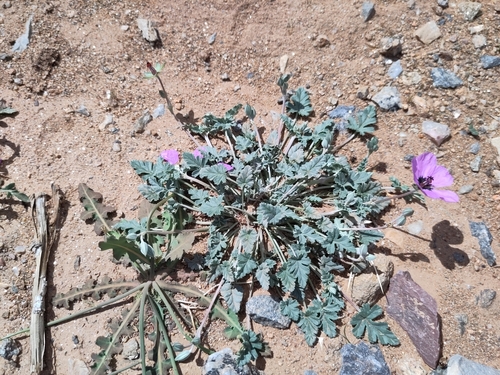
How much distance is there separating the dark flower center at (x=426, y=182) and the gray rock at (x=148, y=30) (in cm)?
229

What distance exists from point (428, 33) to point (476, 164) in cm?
109

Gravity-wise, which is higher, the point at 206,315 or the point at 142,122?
the point at 142,122

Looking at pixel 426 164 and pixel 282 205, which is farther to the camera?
pixel 282 205

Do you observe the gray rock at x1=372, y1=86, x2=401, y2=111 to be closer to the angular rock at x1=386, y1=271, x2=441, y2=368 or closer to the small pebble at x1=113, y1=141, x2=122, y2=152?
the angular rock at x1=386, y1=271, x2=441, y2=368

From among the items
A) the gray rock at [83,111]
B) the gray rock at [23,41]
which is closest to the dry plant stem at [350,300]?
the gray rock at [83,111]

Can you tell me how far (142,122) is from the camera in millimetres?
3205

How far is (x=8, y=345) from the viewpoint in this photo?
2.53m

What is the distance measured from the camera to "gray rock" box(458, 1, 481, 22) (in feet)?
10.6

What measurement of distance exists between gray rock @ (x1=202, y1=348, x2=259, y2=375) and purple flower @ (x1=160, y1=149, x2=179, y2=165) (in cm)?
133

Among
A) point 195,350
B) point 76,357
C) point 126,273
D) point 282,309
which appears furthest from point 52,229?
point 282,309

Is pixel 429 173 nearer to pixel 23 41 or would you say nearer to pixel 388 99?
pixel 388 99

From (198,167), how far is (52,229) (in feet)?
3.46

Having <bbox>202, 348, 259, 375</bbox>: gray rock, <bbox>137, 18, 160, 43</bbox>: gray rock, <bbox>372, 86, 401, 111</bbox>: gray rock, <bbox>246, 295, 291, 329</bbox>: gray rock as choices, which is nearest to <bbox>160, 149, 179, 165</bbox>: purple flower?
<bbox>137, 18, 160, 43</bbox>: gray rock

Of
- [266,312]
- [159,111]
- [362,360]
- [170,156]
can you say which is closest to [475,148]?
[362,360]
